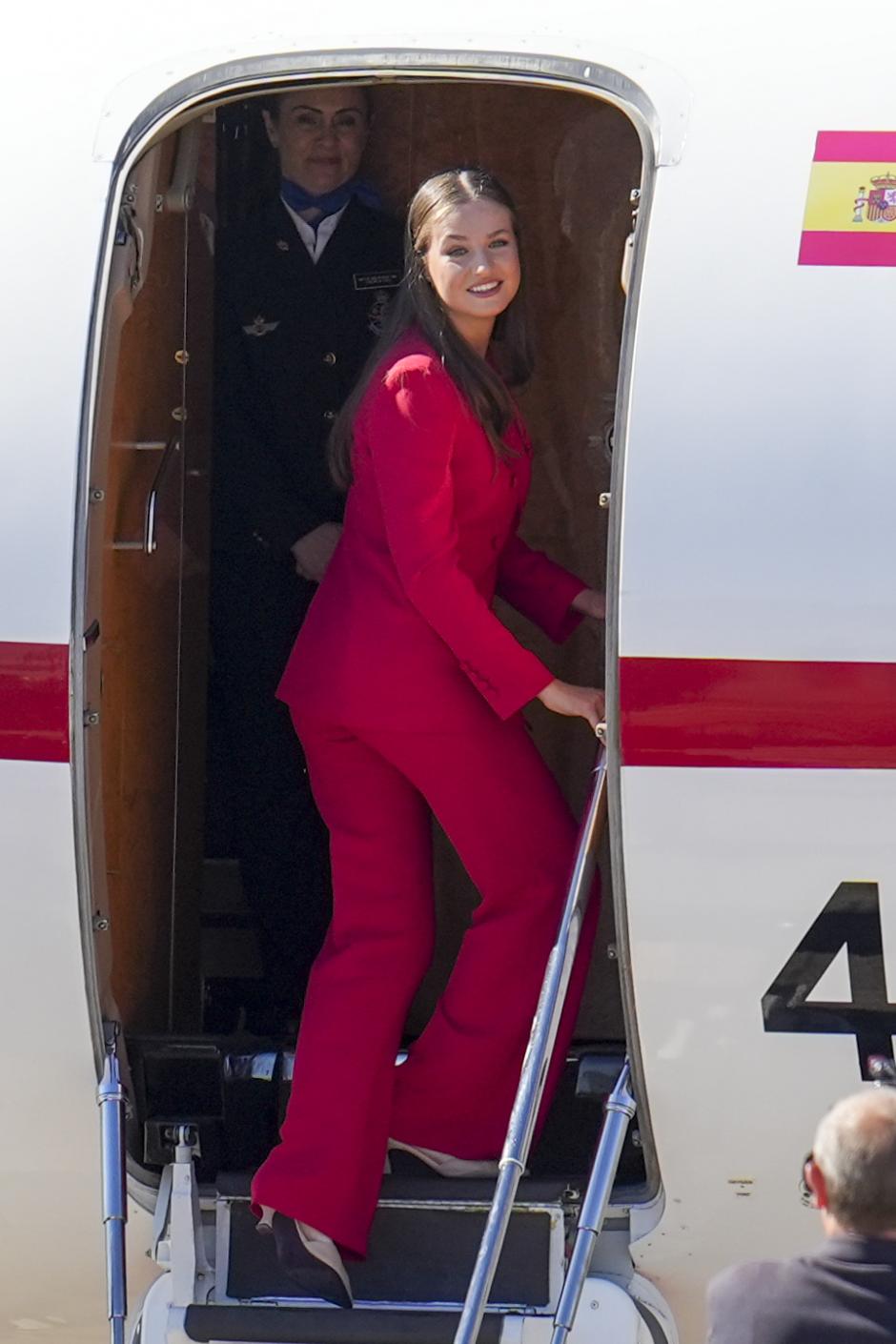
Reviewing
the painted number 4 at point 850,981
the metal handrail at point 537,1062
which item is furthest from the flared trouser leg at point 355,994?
the painted number 4 at point 850,981

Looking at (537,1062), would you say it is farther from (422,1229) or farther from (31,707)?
(31,707)

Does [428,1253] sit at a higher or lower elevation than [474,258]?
lower

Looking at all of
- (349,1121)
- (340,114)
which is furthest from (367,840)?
(340,114)

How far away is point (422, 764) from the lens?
319cm

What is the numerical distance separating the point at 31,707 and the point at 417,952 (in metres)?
0.81

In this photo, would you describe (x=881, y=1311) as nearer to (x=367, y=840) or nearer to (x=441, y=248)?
(x=367, y=840)

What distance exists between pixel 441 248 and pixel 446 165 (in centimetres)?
125

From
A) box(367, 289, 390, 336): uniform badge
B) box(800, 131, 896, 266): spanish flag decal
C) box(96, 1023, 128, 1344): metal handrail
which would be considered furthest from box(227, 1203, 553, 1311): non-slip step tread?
box(367, 289, 390, 336): uniform badge

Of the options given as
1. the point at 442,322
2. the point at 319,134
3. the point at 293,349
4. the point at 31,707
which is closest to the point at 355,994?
the point at 31,707

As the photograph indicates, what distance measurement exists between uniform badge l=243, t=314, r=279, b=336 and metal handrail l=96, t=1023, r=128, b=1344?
5.54ft

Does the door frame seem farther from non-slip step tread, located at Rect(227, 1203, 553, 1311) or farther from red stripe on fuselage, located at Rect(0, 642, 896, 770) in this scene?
non-slip step tread, located at Rect(227, 1203, 553, 1311)

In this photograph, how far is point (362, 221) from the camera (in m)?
3.99

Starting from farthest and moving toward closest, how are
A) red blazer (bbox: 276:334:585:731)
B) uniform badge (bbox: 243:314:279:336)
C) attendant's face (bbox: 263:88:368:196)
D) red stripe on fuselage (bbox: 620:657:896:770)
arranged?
uniform badge (bbox: 243:314:279:336) < attendant's face (bbox: 263:88:368:196) < red blazer (bbox: 276:334:585:731) < red stripe on fuselage (bbox: 620:657:896:770)

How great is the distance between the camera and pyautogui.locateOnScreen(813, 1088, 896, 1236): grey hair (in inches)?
82.4
